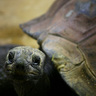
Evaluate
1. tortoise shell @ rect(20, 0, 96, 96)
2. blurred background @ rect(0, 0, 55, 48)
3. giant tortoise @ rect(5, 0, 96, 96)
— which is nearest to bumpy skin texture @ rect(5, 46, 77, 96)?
giant tortoise @ rect(5, 0, 96, 96)

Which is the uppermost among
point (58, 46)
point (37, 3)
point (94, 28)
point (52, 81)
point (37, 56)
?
point (37, 56)

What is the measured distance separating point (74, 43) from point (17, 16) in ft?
10.7

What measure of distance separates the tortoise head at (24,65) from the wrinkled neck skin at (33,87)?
0.28 feet

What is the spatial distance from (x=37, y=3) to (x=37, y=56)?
3867mm

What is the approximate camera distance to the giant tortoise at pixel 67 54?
1.61 metres

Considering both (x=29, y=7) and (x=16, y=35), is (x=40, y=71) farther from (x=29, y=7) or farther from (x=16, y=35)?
(x=29, y=7)

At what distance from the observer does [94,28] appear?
6.52ft

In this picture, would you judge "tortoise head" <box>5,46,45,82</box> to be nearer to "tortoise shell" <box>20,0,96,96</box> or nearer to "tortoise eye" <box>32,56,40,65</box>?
"tortoise eye" <box>32,56,40,65</box>

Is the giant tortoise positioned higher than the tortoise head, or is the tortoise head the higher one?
the tortoise head

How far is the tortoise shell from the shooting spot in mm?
1663

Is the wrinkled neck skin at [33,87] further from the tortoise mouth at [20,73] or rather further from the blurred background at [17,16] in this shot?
the blurred background at [17,16]

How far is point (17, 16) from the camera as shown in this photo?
4965 mm

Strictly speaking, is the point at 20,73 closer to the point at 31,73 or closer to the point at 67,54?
the point at 31,73

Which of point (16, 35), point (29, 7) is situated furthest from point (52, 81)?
point (29, 7)
